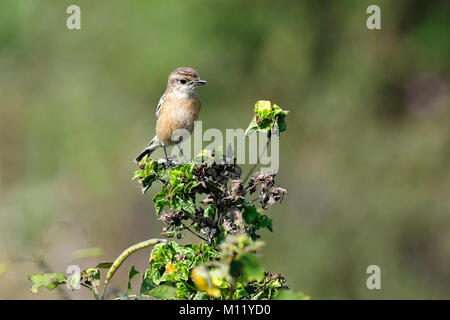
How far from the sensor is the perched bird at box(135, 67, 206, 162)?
4441mm

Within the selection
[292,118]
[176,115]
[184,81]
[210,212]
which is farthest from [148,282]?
[292,118]

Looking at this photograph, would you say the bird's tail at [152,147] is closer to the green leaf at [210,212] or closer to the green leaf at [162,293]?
the green leaf at [210,212]

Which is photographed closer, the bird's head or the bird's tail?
the bird's head

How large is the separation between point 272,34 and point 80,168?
9.01ft

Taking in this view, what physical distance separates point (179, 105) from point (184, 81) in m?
0.19

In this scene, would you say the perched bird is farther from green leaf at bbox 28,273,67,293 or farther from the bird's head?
green leaf at bbox 28,273,67,293

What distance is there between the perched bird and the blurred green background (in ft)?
7.00

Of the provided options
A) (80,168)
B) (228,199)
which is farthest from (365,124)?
(228,199)

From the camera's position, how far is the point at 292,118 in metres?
6.89

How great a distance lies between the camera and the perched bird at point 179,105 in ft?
14.6

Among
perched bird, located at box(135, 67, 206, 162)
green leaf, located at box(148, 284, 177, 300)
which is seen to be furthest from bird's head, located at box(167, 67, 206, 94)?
green leaf, located at box(148, 284, 177, 300)

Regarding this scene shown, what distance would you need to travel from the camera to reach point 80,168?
699cm

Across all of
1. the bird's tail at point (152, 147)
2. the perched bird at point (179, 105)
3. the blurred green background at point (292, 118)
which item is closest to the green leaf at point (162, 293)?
the perched bird at point (179, 105)
